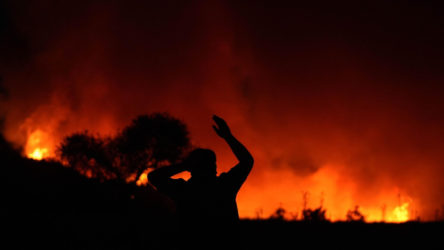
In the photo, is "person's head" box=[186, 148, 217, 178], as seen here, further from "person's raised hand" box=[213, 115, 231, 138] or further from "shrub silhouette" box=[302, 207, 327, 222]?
"shrub silhouette" box=[302, 207, 327, 222]

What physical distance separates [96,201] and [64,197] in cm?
316

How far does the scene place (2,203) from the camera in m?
23.3

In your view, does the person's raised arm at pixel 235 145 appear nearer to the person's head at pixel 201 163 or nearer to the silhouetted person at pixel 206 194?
the silhouetted person at pixel 206 194

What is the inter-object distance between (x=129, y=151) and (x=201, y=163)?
3446cm

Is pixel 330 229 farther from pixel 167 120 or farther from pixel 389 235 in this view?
pixel 167 120

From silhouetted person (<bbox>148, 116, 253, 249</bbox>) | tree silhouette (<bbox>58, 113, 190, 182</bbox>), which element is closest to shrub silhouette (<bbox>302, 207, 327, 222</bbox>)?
silhouetted person (<bbox>148, 116, 253, 249</bbox>)

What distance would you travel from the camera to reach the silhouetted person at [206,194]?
11.9 ft

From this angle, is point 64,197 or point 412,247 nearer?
point 412,247

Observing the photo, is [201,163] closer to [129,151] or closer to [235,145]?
[235,145]

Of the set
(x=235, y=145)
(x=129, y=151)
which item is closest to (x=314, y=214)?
(x=235, y=145)

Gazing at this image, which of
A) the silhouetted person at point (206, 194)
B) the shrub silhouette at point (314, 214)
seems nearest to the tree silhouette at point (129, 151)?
the shrub silhouette at point (314, 214)

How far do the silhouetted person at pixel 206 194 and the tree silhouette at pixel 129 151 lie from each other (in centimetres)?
3309

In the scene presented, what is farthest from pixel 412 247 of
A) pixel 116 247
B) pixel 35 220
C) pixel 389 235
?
pixel 35 220

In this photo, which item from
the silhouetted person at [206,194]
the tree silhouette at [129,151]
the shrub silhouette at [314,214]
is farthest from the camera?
the tree silhouette at [129,151]
